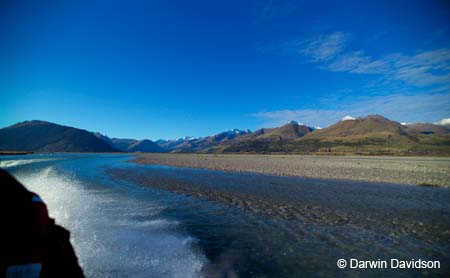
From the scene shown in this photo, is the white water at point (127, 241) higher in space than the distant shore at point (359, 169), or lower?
higher

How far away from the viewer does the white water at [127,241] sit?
6.16 metres

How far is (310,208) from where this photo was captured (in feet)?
44.9

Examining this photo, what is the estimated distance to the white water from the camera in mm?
6160

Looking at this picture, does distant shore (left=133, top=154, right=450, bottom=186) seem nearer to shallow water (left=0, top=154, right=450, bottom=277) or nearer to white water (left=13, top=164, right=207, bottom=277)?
shallow water (left=0, top=154, right=450, bottom=277)

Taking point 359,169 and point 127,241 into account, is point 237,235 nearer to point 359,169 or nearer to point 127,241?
point 127,241

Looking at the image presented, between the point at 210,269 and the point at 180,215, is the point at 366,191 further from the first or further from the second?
the point at 210,269

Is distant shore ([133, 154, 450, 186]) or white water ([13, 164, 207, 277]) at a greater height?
white water ([13, 164, 207, 277])

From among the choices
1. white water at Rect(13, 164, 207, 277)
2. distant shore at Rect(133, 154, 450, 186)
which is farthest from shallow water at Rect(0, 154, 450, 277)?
distant shore at Rect(133, 154, 450, 186)

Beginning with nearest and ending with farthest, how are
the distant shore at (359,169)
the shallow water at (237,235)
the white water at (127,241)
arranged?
1. the white water at (127,241)
2. the shallow water at (237,235)
3. the distant shore at (359,169)

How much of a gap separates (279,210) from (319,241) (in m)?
4.47

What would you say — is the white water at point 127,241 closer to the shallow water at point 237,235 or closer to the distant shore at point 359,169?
the shallow water at point 237,235

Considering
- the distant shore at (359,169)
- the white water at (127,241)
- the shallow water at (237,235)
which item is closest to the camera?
the white water at (127,241)

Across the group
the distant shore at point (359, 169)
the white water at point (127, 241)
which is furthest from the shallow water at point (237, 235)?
the distant shore at point (359, 169)

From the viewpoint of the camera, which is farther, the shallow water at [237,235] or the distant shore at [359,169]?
the distant shore at [359,169]
